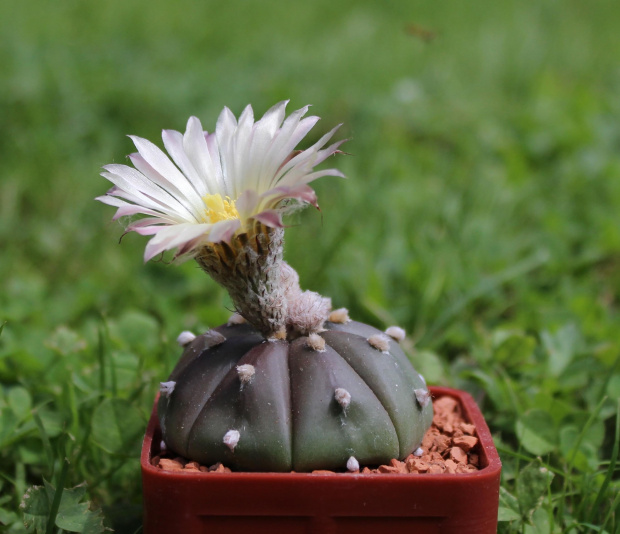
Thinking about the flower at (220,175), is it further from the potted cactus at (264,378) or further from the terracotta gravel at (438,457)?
the terracotta gravel at (438,457)

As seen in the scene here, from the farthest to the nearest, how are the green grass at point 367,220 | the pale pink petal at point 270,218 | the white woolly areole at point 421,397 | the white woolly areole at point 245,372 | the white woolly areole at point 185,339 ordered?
the green grass at point 367,220 → the white woolly areole at point 185,339 → the white woolly areole at point 421,397 → the white woolly areole at point 245,372 → the pale pink petal at point 270,218

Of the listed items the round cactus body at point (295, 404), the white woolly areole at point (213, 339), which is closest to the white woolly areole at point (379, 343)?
the round cactus body at point (295, 404)

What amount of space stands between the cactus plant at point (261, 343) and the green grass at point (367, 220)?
0.35 metres

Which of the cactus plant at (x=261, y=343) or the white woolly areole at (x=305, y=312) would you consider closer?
the cactus plant at (x=261, y=343)

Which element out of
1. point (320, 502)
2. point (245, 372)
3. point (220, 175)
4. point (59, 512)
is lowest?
point (59, 512)

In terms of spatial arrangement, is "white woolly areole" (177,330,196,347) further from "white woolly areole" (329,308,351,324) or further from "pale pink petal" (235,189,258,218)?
"pale pink petal" (235,189,258,218)

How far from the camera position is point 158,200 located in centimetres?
139

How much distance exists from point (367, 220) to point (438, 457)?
200 centimetres

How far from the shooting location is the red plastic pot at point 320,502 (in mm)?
1277

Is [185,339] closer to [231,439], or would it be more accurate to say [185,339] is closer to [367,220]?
[231,439]

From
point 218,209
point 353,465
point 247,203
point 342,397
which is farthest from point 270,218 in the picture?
point 353,465

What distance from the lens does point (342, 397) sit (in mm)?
1304

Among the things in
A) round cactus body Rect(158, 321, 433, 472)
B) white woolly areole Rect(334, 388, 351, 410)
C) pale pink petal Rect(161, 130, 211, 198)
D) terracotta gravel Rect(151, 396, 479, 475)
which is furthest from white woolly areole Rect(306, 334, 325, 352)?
pale pink petal Rect(161, 130, 211, 198)

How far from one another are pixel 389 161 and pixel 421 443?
2.58 metres
